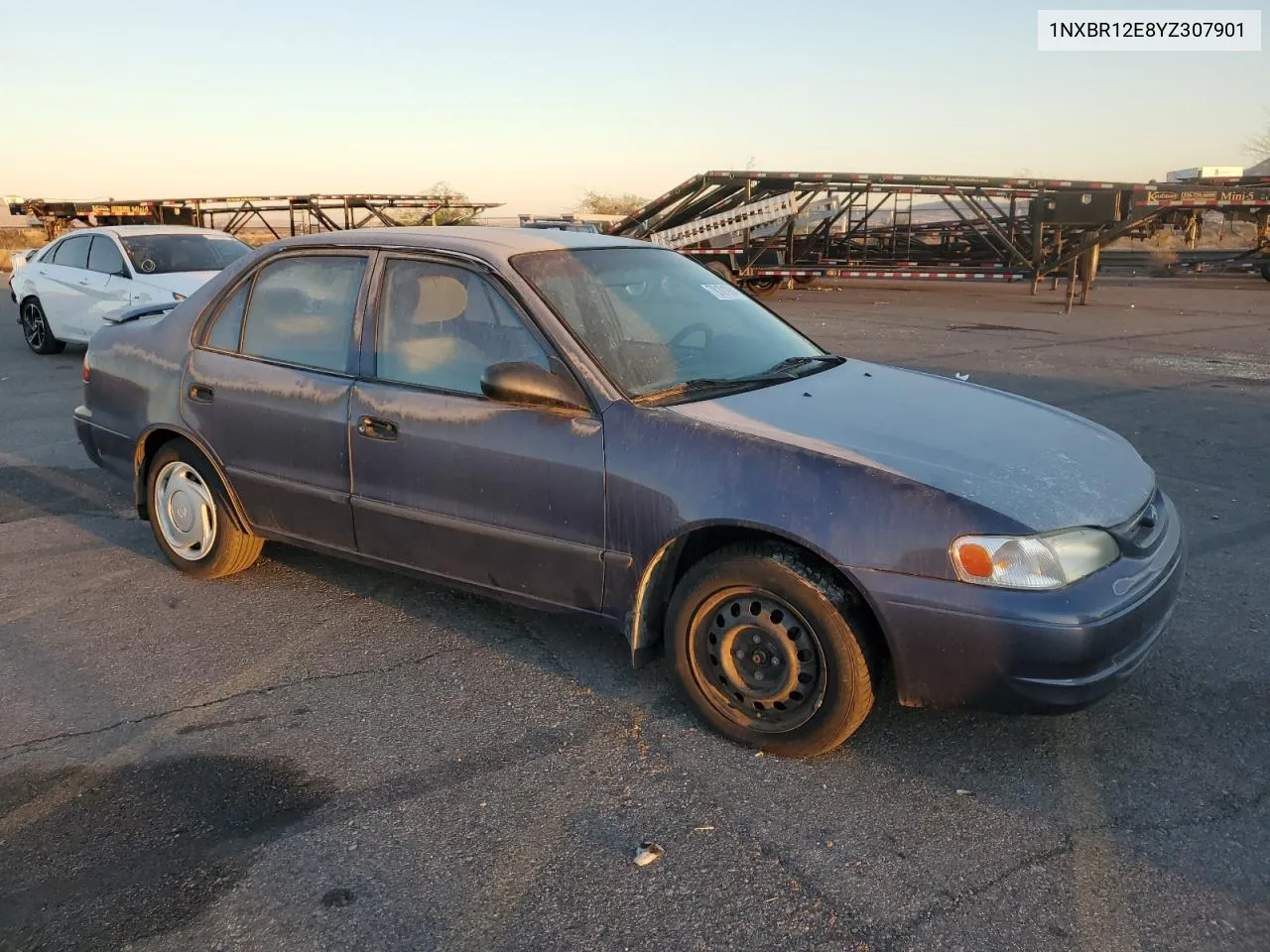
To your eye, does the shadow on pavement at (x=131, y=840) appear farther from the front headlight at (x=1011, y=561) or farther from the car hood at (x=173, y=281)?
the car hood at (x=173, y=281)

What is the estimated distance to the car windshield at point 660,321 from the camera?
3.66m

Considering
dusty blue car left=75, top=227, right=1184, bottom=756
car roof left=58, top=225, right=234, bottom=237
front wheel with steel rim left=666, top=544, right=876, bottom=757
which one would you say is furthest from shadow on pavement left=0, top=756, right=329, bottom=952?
car roof left=58, top=225, right=234, bottom=237

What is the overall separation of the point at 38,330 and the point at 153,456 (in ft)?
31.5

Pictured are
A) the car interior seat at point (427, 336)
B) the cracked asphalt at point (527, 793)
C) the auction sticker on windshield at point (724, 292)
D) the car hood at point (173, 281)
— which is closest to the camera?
the cracked asphalt at point (527, 793)

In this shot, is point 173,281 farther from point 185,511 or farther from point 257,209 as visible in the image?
point 257,209

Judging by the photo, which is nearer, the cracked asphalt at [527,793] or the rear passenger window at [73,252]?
the cracked asphalt at [527,793]

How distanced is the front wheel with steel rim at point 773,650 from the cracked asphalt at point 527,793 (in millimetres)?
134

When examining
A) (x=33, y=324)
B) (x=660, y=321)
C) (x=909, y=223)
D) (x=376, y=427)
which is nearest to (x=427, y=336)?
(x=376, y=427)

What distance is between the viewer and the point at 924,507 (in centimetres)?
290

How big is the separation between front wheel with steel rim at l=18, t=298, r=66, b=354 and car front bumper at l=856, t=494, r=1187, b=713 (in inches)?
496

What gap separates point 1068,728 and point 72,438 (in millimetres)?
7448

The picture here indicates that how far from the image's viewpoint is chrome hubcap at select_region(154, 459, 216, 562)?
Result: 4715mm

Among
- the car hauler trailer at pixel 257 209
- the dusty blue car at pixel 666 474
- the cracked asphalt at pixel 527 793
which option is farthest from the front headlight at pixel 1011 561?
the car hauler trailer at pixel 257 209

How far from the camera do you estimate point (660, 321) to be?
4.02 meters
